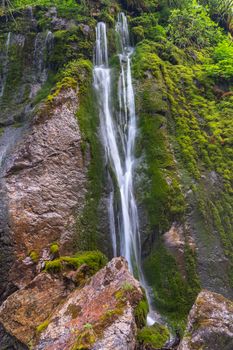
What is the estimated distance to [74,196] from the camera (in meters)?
7.62

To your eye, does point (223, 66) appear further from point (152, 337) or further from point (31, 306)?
point (31, 306)

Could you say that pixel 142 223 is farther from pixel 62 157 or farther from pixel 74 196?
pixel 62 157

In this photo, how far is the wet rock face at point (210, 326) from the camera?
4.12 metres

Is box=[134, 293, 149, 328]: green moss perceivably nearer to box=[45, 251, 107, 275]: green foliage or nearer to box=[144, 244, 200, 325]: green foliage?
box=[45, 251, 107, 275]: green foliage

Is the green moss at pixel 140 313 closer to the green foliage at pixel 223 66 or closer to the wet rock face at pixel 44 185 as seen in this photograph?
the wet rock face at pixel 44 185

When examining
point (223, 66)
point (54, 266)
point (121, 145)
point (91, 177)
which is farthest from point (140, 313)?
point (223, 66)

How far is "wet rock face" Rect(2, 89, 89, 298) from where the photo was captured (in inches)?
259

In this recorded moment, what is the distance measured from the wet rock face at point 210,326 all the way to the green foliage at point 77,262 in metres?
2.14

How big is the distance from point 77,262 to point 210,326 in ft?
8.72

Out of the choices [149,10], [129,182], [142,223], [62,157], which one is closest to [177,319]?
[142,223]

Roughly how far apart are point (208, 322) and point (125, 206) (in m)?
4.00

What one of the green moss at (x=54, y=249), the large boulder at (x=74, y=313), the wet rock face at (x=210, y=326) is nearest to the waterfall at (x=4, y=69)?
the green moss at (x=54, y=249)

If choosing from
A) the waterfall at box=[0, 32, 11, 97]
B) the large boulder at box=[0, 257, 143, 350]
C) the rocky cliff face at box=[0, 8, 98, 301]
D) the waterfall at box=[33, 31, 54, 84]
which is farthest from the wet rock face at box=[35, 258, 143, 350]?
the waterfall at box=[0, 32, 11, 97]

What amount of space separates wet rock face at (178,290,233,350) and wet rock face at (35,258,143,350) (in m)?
0.75
